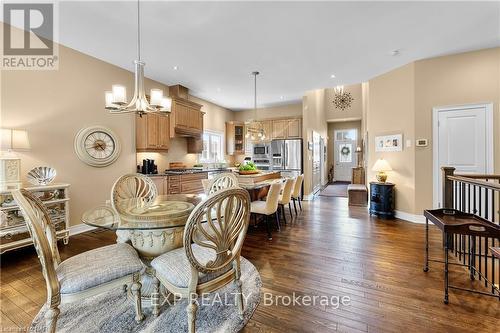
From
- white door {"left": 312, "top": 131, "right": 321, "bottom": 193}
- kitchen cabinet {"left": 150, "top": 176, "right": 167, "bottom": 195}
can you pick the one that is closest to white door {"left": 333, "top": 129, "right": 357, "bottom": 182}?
white door {"left": 312, "top": 131, "right": 321, "bottom": 193}

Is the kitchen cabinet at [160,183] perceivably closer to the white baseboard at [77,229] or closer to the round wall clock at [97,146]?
the round wall clock at [97,146]

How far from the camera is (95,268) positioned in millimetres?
1471

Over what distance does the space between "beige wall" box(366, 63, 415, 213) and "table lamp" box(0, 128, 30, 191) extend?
5846 millimetres

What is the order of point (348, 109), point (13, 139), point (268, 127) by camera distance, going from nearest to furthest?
point (13, 139) → point (268, 127) → point (348, 109)

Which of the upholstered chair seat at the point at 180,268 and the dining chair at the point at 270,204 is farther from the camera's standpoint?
the dining chair at the point at 270,204

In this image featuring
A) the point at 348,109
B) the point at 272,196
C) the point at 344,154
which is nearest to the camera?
the point at 272,196

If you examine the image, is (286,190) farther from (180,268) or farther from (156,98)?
(180,268)

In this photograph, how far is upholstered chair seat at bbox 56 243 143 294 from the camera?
1.37 meters

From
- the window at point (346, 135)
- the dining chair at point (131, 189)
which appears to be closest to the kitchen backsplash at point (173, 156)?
the dining chair at point (131, 189)

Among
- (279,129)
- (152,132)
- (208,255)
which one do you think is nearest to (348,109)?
(279,129)

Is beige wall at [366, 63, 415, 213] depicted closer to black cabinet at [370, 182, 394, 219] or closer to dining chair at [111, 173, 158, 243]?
black cabinet at [370, 182, 394, 219]

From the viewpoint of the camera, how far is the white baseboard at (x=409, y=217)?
13.5 ft

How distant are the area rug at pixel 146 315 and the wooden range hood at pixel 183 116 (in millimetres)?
3629

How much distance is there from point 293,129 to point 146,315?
603cm
